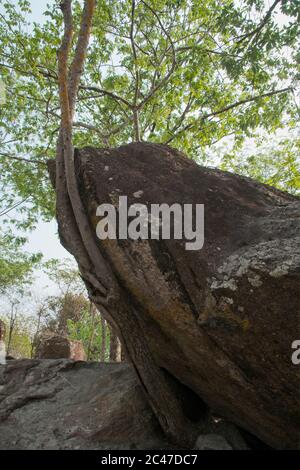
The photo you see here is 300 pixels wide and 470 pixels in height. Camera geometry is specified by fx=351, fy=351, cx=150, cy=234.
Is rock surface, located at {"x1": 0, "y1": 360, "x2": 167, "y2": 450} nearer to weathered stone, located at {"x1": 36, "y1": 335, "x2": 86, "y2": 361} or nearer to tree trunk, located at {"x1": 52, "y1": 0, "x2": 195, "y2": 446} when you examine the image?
tree trunk, located at {"x1": 52, "y1": 0, "x2": 195, "y2": 446}

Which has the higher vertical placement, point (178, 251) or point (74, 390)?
point (178, 251)

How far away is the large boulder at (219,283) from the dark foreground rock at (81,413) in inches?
25.7

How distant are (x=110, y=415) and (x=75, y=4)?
37.5 feet

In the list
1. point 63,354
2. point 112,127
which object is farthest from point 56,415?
point 112,127

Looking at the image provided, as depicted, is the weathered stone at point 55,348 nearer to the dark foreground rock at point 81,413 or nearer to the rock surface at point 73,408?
the rock surface at point 73,408

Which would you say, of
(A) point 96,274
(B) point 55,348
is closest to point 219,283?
(A) point 96,274

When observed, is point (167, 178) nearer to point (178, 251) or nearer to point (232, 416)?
point (178, 251)

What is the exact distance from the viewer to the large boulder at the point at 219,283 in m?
2.88

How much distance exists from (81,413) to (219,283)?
9.17ft

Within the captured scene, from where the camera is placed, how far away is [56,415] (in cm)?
464

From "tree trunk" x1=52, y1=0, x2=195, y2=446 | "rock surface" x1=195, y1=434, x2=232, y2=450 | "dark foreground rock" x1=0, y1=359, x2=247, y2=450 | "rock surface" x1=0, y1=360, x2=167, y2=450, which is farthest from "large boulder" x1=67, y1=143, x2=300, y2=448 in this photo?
"rock surface" x1=0, y1=360, x2=167, y2=450

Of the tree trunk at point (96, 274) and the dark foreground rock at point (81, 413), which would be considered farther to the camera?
the dark foreground rock at point (81, 413)

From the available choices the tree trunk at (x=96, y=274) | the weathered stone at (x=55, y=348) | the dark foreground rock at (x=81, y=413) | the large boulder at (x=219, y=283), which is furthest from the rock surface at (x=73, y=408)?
the weathered stone at (x=55, y=348)

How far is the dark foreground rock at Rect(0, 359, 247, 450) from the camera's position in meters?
3.99
